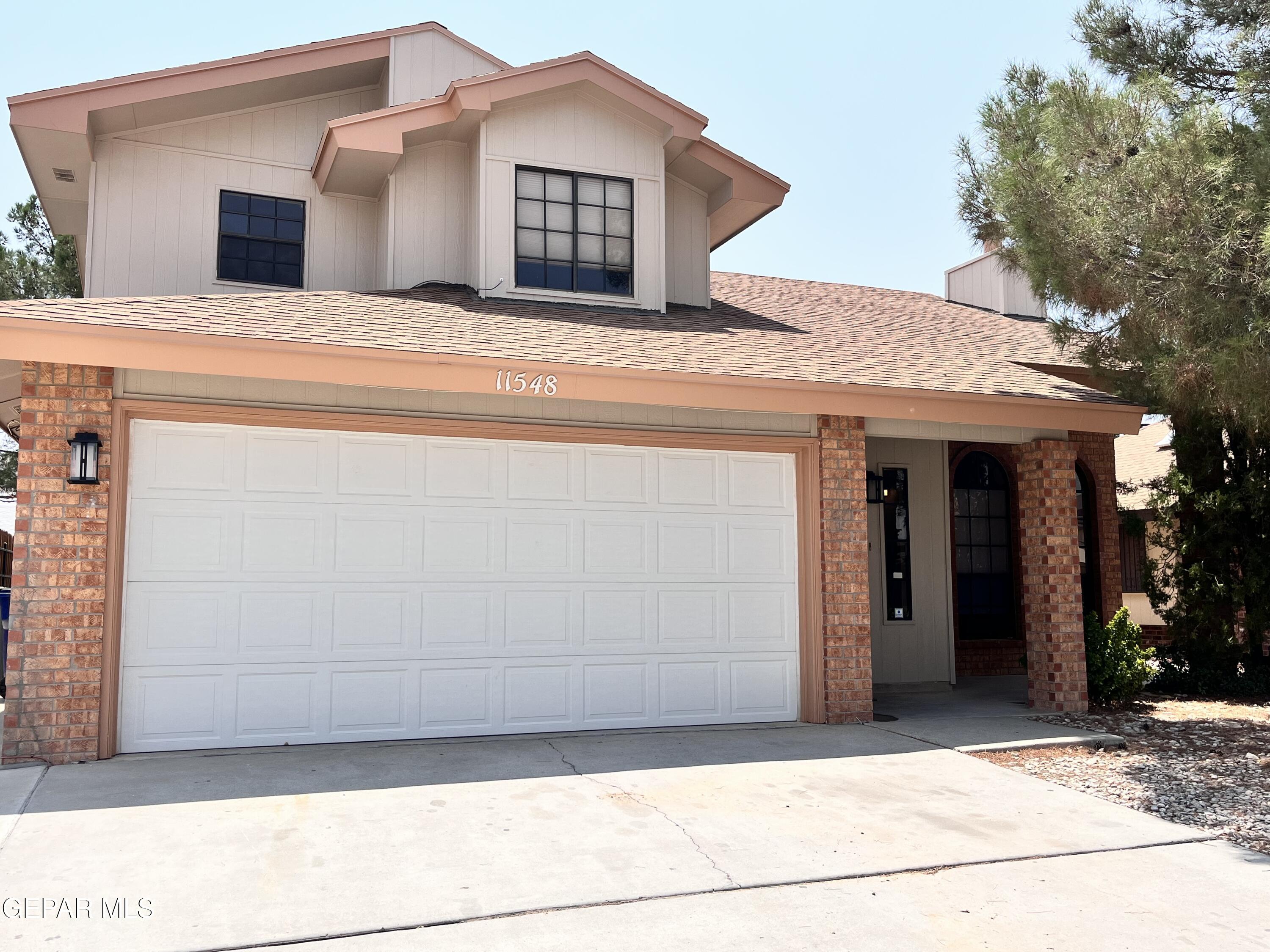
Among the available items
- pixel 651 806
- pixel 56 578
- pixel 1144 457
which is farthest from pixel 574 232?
pixel 1144 457

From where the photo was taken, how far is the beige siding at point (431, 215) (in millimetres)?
10773

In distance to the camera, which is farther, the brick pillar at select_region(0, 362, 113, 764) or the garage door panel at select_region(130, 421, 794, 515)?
the garage door panel at select_region(130, 421, 794, 515)

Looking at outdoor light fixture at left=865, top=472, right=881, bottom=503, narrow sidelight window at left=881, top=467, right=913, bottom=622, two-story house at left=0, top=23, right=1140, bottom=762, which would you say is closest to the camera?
two-story house at left=0, top=23, right=1140, bottom=762

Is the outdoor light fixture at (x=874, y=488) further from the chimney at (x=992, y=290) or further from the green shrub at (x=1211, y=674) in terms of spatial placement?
the chimney at (x=992, y=290)

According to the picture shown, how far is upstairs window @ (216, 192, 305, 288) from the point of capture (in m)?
10.8

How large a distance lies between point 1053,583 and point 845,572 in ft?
7.68

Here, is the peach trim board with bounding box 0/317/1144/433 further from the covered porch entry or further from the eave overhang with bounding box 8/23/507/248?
the eave overhang with bounding box 8/23/507/248

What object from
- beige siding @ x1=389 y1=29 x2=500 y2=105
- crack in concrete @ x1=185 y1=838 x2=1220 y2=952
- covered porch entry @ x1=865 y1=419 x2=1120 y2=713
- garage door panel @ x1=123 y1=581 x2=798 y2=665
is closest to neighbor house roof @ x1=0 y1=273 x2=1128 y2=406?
covered porch entry @ x1=865 y1=419 x2=1120 y2=713

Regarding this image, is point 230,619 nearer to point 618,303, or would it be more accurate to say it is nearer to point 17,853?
point 17,853

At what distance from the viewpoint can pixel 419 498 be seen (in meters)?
8.32

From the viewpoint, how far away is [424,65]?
1155 centimetres

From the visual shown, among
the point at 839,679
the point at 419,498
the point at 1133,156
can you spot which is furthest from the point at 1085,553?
the point at 419,498

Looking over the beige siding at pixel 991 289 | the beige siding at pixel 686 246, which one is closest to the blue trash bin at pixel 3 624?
the beige siding at pixel 686 246

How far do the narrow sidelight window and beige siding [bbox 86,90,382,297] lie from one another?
6.38 m
